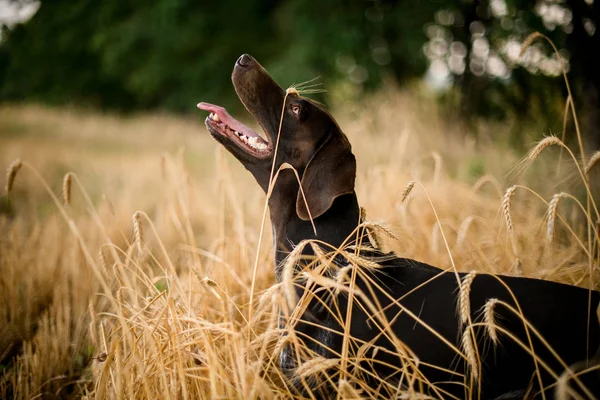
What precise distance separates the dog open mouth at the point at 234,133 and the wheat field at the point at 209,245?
49 centimetres

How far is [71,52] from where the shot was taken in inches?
929

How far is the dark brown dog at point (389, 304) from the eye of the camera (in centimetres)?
183

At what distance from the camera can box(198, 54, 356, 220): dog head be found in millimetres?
2184

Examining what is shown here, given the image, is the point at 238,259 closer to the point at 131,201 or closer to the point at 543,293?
the point at 543,293

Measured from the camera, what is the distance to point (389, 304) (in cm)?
202

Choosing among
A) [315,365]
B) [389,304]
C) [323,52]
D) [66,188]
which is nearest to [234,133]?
[66,188]

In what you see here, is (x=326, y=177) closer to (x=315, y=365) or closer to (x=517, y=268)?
(x=315, y=365)

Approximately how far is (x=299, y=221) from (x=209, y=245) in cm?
191

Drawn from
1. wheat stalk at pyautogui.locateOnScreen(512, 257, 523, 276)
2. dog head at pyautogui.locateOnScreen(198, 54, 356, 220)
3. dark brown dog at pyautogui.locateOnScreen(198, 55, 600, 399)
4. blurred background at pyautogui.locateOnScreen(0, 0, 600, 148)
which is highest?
blurred background at pyautogui.locateOnScreen(0, 0, 600, 148)

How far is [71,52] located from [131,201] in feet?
71.0

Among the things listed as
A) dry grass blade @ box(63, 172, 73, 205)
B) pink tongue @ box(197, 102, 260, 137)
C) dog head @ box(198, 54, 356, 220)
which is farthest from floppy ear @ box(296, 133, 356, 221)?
dry grass blade @ box(63, 172, 73, 205)

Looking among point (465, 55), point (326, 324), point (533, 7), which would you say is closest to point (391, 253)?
point (326, 324)

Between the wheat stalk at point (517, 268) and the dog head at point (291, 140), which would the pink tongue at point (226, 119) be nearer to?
the dog head at point (291, 140)

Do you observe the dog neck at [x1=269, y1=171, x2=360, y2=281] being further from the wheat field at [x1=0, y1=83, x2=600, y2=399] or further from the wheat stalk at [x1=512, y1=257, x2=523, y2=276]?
the wheat stalk at [x1=512, y1=257, x2=523, y2=276]
